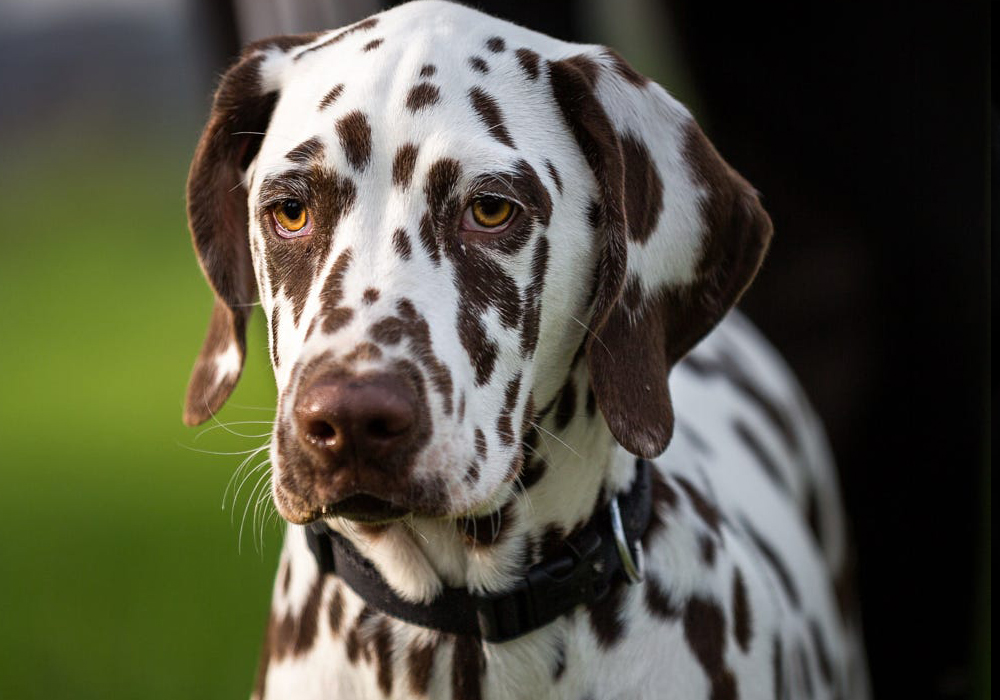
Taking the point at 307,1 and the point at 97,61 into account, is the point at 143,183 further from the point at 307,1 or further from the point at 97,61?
the point at 307,1

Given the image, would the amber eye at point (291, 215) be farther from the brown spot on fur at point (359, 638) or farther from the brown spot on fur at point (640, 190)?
the brown spot on fur at point (359, 638)

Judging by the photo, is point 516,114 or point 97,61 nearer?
point 516,114

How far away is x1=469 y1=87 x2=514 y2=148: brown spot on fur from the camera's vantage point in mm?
2414

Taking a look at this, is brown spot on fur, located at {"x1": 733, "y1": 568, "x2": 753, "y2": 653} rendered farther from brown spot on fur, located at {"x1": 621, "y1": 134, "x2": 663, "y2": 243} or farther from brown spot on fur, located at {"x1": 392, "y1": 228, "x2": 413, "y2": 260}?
brown spot on fur, located at {"x1": 392, "y1": 228, "x2": 413, "y2": 260}

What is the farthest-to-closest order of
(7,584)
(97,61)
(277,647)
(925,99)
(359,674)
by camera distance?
(97,61) < (7,584) < (925,99) < (277,647) < (359,674)

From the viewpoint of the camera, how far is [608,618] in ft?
8.54

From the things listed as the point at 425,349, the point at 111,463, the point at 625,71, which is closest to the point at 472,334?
the point at 425,349

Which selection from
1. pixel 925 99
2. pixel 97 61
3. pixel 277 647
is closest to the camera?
pixel 277 647

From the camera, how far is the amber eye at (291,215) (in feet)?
8.02

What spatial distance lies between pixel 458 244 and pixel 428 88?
0.35 m

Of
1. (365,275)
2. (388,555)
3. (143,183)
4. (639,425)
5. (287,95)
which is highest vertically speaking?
(287,95)

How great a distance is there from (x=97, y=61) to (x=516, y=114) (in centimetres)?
1112

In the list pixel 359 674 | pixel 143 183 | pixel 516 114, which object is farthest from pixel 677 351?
pixel 143 183

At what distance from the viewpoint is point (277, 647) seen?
2832 mm
